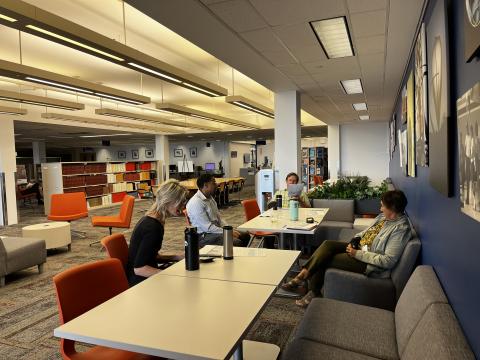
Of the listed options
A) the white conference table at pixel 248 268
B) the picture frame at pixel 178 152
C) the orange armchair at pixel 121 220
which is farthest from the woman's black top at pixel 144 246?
the picture frame at pixel 178 152

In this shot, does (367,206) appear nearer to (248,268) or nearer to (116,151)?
(248,268)

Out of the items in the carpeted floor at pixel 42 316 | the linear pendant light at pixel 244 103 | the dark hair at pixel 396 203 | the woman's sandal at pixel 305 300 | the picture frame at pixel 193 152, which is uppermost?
the linear pendant light at pixel 244 103

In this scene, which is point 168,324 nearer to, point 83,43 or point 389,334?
point 389,334

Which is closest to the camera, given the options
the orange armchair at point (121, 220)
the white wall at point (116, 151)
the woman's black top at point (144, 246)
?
the woman's black top at point (144, 246)

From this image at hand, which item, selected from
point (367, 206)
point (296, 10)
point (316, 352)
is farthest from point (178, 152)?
point (316, 352)

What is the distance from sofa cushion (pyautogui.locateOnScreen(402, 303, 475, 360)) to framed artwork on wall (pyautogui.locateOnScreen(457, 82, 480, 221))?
0.50 m

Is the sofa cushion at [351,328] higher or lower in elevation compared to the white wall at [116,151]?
lower

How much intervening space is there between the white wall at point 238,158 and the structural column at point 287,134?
16.2 m

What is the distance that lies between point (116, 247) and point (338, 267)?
203 centimetres

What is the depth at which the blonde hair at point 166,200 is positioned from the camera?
109 inches

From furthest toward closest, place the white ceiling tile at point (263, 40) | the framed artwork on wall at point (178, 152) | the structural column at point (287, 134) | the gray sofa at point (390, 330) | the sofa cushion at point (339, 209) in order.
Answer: the framed artwork on wall at point (178, 152), the structural column at point (287, 134), the sofa cushion at point (339, 209), the white ceiling tile at point (263, 40), the gray sofa at point (390, 330)

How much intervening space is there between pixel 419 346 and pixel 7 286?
15.7 ft

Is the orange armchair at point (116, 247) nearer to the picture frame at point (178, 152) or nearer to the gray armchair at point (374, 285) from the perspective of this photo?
the gray armchair at point (374, 285)

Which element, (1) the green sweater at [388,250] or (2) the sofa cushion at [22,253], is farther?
(2) the sofa cushion at [22,253]
